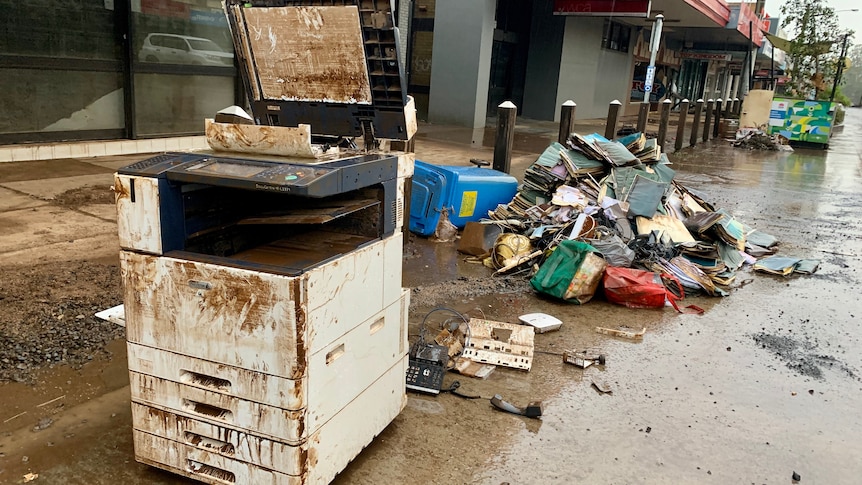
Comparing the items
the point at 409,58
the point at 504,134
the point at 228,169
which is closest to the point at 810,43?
the point at 409,58

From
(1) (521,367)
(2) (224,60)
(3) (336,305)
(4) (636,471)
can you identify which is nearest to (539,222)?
(1) (521,367)

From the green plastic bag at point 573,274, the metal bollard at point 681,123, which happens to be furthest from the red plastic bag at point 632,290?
the metal bollard at point 681,123

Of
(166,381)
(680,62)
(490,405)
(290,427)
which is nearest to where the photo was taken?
(290,427)

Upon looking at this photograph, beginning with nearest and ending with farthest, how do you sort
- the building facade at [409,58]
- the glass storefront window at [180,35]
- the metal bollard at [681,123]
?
the building facade at [409,58] → the glass storefront window at [180,35] → the metal bollard at [681,123]

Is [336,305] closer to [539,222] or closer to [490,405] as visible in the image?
[490,405]

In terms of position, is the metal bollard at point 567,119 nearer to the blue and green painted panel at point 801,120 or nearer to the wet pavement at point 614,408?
the wet pavement at point 614,408

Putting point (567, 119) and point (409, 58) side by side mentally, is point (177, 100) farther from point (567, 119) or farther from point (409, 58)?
point (409, 58)

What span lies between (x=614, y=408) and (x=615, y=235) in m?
2.87

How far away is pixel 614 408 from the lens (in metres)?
3.71

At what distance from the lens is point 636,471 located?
121 inches

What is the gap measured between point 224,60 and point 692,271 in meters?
8.31

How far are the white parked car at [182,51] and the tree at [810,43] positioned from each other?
79.4 feet

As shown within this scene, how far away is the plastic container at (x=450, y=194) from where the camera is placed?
22.6 ft

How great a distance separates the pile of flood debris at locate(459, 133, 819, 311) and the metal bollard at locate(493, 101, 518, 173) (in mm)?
740
